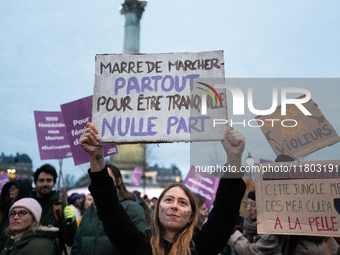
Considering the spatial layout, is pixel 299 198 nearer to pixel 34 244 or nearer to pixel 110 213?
pixel 110 213

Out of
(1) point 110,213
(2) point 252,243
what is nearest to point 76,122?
(1) point 110,213

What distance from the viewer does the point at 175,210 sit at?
6.68 ft

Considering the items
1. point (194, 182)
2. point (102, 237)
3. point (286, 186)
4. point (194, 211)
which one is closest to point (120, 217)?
point (194, 211)

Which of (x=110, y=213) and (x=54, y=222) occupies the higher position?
(x=110, y=213)

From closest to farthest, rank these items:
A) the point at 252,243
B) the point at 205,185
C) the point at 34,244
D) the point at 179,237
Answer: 1. the point at 179,237
2. the point at 34,244
3. the point at 252,243
4. the point at 205,185

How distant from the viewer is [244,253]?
323 cm

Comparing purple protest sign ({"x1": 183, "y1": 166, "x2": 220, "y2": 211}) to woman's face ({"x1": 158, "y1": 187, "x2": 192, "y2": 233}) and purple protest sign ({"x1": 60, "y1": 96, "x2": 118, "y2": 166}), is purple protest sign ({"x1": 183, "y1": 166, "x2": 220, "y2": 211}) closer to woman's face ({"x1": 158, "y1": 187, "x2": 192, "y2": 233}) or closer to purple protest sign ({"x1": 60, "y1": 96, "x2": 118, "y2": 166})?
purple protest sign ({"x1": 60, "y1": 96, "x2": 118, "y2": 166})

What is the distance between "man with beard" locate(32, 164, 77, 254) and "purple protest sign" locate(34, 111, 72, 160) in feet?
3.16

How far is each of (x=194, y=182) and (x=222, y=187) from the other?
15.0 ft

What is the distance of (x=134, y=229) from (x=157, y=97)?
1051 millimetres

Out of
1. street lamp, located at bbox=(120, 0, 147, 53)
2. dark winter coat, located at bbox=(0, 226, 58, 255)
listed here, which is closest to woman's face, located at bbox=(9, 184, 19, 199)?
dark winter coat, located at bbox=(0, 226, 58, 255)

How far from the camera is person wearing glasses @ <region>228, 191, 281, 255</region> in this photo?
3052mm

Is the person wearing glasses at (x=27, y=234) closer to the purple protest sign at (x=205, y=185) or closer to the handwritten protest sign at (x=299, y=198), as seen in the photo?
the handwritten protest sign at (x=299, y=198)

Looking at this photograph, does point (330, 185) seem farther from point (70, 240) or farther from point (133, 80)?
point (70, 240)
